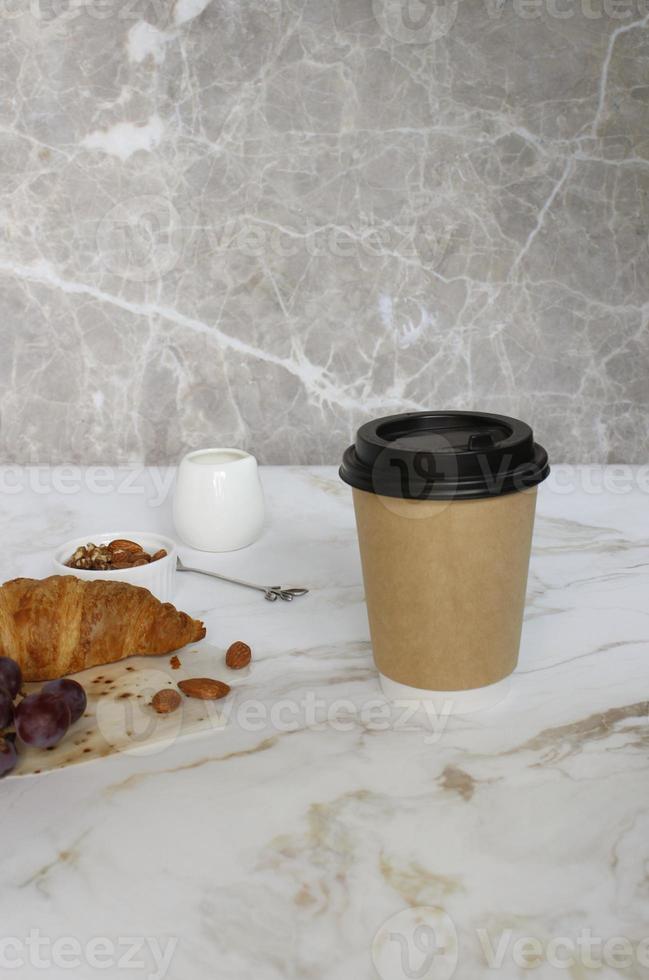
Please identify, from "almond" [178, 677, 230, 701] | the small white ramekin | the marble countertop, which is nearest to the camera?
the marble countertop

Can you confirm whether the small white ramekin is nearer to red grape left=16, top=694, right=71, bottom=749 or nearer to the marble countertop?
the marble countertop

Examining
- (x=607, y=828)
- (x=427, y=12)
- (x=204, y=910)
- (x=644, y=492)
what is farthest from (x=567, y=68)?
(x=204, y=910)

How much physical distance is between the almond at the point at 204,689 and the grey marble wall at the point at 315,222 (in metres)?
0.68

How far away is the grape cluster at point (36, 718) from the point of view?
24.5 inches

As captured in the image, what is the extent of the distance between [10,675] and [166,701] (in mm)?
116

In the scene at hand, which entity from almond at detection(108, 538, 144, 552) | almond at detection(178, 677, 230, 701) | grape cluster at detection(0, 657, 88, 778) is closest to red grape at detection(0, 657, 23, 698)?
grape cluster at detection(0, 657, 88, 778)

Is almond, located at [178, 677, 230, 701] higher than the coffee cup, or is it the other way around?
the coffee cup

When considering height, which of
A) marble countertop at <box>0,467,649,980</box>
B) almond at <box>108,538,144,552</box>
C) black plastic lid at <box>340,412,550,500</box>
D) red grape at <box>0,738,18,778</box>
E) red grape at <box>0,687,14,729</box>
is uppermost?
black plastic lid at <box>340,412,550,500</box>

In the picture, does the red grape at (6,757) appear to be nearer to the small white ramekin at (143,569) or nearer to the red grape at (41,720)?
the red grape at (41,720)

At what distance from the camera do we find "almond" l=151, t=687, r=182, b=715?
693 millimetres

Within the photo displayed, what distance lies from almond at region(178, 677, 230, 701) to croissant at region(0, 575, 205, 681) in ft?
0.21

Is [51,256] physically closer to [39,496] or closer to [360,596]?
[39,496]

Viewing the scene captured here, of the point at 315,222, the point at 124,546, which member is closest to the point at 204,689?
the point at 124,546

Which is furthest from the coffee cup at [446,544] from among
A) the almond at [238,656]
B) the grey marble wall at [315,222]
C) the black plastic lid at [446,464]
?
the grey marble wall at [315,222]
